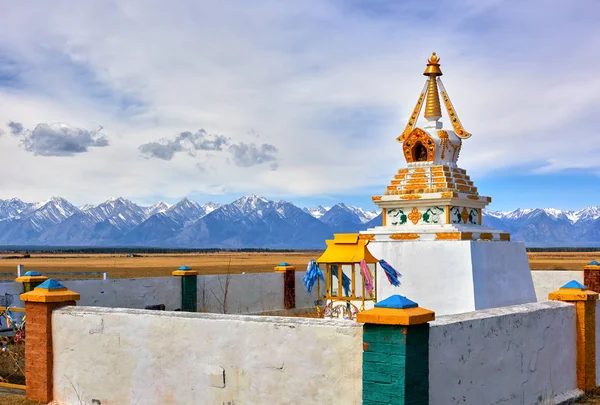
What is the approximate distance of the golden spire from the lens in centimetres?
2152

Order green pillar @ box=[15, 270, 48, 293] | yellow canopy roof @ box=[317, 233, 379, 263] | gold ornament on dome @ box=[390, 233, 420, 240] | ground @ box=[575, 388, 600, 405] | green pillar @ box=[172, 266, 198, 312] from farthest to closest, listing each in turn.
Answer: green pillar @ box=[172, 266, 198, 312] → gold ornament on dome @ box=[390, 233, 420, 240] → yellow canopy roof @ box=[317, 233, 379, 263] → green pillar @ box=[15, 270, 48, 293] → ground @ box=[575, 388, 600, 405]

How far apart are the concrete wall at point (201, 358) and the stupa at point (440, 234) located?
9.32 m

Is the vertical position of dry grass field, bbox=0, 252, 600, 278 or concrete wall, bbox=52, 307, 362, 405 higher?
concrete wall, bbox=52, 307, 362, 405

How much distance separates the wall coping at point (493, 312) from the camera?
9285 millimetres

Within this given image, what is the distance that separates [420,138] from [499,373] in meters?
11.8

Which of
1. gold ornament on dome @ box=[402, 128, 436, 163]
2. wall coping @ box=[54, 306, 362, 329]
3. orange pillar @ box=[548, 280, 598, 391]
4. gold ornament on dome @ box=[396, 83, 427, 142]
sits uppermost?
gold ornament on dome @ box=[396, 83, 427, 142]

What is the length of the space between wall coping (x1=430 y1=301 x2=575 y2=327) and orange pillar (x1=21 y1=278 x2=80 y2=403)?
22.7ft

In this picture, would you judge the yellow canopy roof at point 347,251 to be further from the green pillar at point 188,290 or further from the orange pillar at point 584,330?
the orange pillar at point 584,330

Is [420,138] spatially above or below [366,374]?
above

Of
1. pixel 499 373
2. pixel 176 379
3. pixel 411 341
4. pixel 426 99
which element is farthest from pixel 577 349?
pixel 426 99

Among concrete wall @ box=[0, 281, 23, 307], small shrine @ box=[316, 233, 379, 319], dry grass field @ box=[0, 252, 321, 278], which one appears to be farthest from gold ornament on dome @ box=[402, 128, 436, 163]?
dry grass field @ box=[0, 252, 321, 278]

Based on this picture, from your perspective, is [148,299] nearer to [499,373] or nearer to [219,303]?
[219,303]

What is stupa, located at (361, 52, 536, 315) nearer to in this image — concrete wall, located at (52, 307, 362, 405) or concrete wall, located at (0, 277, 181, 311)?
concrete wall, located at (0, 277, 181, 311)

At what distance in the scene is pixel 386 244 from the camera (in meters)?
19.0
